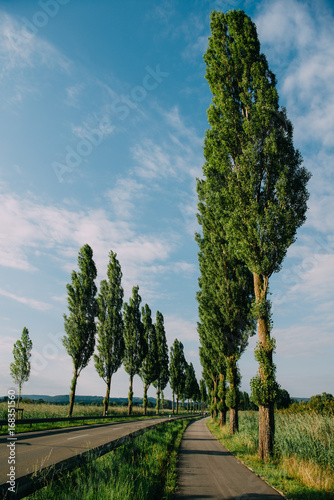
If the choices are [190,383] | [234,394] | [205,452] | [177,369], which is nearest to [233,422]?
[234,394]

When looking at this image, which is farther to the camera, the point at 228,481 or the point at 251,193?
the point at 251,193

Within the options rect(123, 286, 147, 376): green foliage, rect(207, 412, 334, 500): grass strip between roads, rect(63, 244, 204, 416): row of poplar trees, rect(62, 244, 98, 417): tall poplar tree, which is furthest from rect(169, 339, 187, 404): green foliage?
A: rect(207, 412, 334, 500): grass strip between roads

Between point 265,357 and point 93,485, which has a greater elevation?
point 265,357

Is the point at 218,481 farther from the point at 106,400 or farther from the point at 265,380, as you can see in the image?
the point at 106,400

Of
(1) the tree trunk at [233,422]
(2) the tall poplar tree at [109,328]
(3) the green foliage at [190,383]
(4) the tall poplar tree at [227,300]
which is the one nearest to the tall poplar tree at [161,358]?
(2) the tall poplar tree at [109,328]

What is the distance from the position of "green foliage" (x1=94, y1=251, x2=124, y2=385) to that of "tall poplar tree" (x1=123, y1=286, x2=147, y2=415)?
458 centimetres

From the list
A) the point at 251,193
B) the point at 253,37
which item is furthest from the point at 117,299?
the point at 253,37

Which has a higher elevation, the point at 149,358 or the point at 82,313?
the point at 82,313

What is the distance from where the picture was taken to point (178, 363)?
191 ft

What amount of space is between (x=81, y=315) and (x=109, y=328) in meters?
5.27

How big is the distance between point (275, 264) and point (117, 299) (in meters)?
26.5

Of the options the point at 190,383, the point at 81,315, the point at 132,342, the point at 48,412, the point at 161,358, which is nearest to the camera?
the point at 48,412

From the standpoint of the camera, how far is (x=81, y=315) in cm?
2880

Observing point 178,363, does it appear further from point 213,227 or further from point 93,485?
point 93,485
